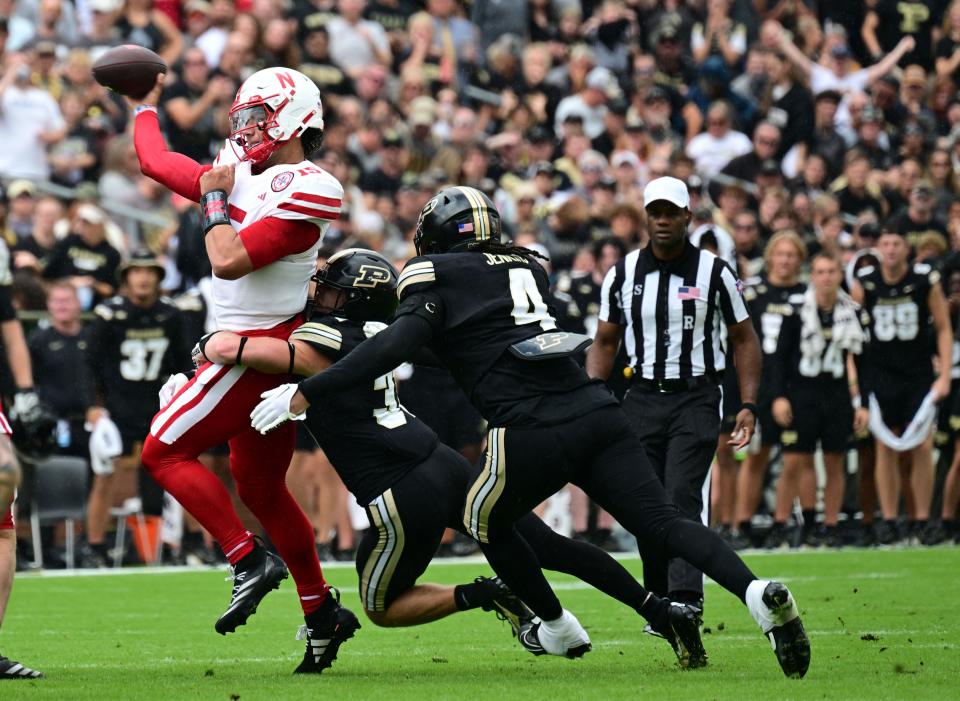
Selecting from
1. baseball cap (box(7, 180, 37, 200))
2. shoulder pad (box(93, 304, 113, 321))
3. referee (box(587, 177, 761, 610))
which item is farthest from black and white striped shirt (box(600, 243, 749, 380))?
baseball cap (box(7, 180, 37, 200))

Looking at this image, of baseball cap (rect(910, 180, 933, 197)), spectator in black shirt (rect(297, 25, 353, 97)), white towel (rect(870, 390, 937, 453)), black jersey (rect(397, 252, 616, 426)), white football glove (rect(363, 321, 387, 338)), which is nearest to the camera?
black jersey (rect(397, 252, 616, 426))

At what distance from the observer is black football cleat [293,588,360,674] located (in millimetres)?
6496

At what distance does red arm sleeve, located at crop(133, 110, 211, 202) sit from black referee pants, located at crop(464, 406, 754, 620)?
5.10 ft

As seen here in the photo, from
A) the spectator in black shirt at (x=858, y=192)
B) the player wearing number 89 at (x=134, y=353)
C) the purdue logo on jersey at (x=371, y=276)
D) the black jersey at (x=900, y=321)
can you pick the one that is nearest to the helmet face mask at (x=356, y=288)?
the purdue logo on jersey at (x=371, y=276)

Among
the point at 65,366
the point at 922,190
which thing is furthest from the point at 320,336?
the point at 922,190

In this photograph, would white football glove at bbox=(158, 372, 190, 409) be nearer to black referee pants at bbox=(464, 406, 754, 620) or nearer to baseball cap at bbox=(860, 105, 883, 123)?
black referee pants at bbox=(464, 406, 754, 620)

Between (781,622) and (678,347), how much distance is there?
2288mm

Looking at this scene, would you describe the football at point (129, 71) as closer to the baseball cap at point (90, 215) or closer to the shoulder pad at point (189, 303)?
the shoulder pad at point (189, 303)

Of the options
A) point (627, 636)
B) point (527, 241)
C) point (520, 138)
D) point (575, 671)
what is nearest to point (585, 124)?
point (520, 138)

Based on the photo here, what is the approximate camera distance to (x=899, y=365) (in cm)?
1282

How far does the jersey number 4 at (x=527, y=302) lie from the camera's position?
6.03 meters

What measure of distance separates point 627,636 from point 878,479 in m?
5.66

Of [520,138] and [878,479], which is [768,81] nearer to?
[520,138]

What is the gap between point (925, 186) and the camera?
14.1m
